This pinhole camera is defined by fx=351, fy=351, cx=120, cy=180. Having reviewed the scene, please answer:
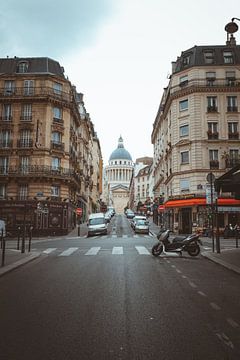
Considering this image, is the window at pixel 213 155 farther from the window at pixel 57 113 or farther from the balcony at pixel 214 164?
the window at pixel 57 113

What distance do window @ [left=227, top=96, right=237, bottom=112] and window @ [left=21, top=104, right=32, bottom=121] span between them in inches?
841

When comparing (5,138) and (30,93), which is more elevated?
(30,93)

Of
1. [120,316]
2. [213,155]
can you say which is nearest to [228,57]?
[213,155]

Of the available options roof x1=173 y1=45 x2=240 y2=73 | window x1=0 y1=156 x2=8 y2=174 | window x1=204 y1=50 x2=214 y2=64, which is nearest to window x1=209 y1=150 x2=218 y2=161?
roof x1=173 y1=45 x2=240 y2=73

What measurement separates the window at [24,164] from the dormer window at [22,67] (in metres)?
10.5

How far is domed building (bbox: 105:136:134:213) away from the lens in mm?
183625

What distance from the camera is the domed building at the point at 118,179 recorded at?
602ft

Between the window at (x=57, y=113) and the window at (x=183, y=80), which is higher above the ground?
the window at (x=183, y=80)

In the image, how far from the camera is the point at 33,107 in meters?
38.7

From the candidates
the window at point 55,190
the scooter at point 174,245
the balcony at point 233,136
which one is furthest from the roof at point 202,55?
the scooter at point 174,245

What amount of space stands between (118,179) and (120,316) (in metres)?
188

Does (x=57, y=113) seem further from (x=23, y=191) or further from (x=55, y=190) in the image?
(x=23, y=191)

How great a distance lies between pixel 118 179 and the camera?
194 meters

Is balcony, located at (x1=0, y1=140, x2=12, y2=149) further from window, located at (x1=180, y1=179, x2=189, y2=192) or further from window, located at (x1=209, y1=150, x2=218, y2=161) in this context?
window, located at (x1=209, y1=150, x2=218, y2=161)
